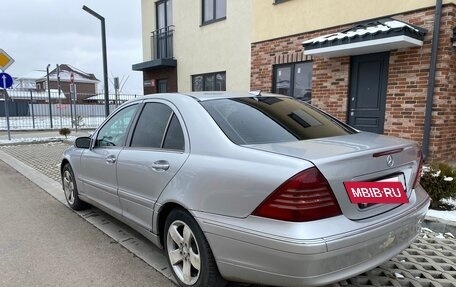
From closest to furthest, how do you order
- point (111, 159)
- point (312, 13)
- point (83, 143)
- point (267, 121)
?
point (267, 121), point (111, 159), point (83, 143), point (312, 13)

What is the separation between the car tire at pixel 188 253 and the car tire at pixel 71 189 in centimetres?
243

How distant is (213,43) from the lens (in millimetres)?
11984

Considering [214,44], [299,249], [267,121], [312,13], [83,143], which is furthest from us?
[214,44]

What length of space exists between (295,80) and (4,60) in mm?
10572

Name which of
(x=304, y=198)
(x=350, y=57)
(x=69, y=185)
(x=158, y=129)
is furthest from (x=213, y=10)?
(x=304, y=198)

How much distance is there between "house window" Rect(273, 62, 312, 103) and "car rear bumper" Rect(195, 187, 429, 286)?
6.99 meters

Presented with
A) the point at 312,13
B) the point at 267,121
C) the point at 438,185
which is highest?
the point at 312,13

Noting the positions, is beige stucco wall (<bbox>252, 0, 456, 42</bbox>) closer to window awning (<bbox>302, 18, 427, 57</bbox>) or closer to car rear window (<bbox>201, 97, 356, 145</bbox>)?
window awning (<bbox>302, 18, 427, 57</bbox>)

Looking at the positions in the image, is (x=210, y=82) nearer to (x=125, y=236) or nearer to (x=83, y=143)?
(x=83, y=143)

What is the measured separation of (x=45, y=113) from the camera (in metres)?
31.5

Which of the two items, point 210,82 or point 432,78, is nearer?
point 432,78

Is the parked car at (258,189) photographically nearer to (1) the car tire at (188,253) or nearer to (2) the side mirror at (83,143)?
(1) the car tire at (188,253)

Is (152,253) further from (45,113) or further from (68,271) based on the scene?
(45,113)

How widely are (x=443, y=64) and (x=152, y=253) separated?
604 cm
